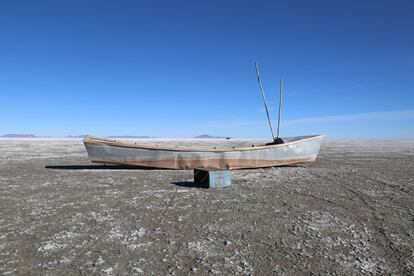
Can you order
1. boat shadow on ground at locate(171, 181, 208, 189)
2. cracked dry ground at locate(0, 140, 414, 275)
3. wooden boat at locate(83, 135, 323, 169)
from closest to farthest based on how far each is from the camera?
cracked dry ground at locate(0, 140, 414, 275) → boat shadow on ground at locate(171, 181, 208, 189) → wooden boat at locate(83, 135, 323, 169)

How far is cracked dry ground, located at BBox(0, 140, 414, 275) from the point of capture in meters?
4.91

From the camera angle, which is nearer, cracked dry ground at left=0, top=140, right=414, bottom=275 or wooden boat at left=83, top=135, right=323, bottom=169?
cracked dry ground at left=0, top=140, right=414, bottom=275

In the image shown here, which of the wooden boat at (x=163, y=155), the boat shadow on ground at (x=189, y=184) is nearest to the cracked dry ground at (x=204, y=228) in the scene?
the boat shadow on ground at (x=189, y=184)

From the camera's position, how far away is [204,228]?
21.7ft

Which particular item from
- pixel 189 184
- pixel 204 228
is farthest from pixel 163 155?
pixel 204 228

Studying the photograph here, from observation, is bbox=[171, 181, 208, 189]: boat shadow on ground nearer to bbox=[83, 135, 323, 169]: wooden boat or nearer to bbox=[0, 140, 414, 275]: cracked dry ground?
bbox=[0, 140, 414, 275]: cracked dry ground

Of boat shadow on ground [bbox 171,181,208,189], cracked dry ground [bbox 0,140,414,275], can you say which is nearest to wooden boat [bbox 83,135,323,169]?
boat shadow on ground [bbox 171,181,208,189]

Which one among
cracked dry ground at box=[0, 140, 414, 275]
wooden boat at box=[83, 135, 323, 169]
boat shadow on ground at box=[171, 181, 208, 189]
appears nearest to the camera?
cracked dry ground at box=[0, 140, 414, 275]

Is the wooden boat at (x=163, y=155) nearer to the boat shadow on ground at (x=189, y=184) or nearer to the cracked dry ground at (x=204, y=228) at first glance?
the boat shadow on ground at (x=189, y=184)

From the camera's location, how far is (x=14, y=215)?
7422 mm

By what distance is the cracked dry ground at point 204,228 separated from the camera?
16.1 feet

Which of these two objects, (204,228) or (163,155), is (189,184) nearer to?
(163,155)

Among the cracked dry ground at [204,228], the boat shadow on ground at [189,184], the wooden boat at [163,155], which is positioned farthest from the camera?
A: the wooden boat at [163,155]

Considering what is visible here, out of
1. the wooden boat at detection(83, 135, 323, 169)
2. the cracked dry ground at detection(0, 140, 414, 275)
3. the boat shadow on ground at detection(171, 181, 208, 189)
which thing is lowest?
the cracked dry ground at detection(0, 140, 414, 275)
